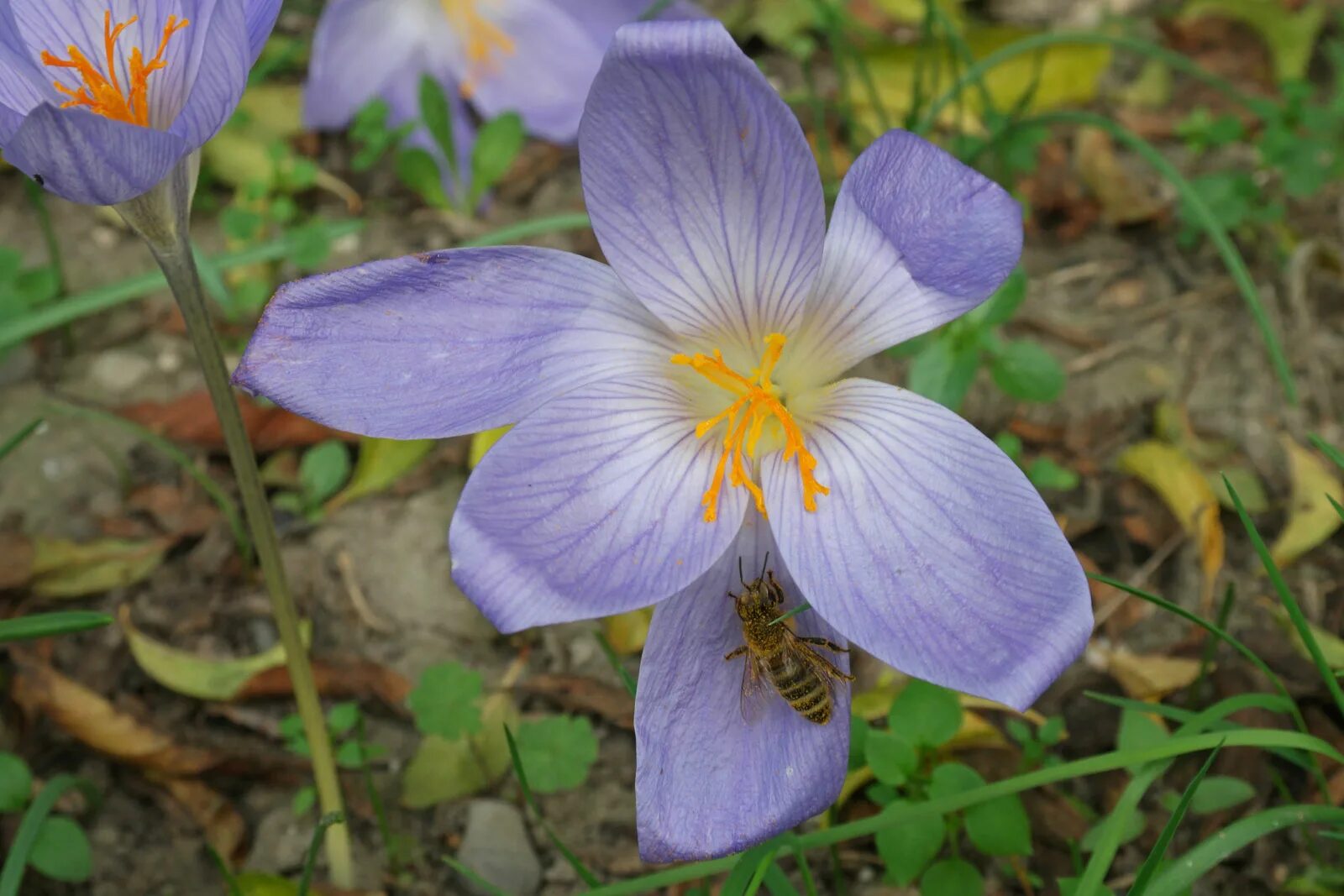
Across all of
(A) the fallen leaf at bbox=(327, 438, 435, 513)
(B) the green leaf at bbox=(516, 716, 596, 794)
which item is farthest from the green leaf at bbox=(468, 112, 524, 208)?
(B) the green leaf at bbox=(516, 716, 596, 794)

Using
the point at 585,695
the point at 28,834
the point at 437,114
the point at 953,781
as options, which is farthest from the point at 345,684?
the point at 437,114

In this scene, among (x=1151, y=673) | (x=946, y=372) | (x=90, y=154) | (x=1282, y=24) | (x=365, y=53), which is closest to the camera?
(x=90, y=154)

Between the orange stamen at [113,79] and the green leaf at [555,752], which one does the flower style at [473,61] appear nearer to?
the orange stamen at [113,79]

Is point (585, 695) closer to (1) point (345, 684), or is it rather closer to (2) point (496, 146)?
(1) point (345, 684)

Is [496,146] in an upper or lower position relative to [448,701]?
upper

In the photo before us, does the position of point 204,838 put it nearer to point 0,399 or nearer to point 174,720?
point 174,720

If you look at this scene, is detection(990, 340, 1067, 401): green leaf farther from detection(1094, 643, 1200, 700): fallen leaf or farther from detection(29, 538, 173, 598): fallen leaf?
detection(29, 538, 173, 598): fallen leaf

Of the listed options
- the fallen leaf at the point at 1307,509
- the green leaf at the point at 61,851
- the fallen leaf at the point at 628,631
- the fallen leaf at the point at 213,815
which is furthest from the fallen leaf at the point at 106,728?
the fallen leaf at the point at 1307,509
